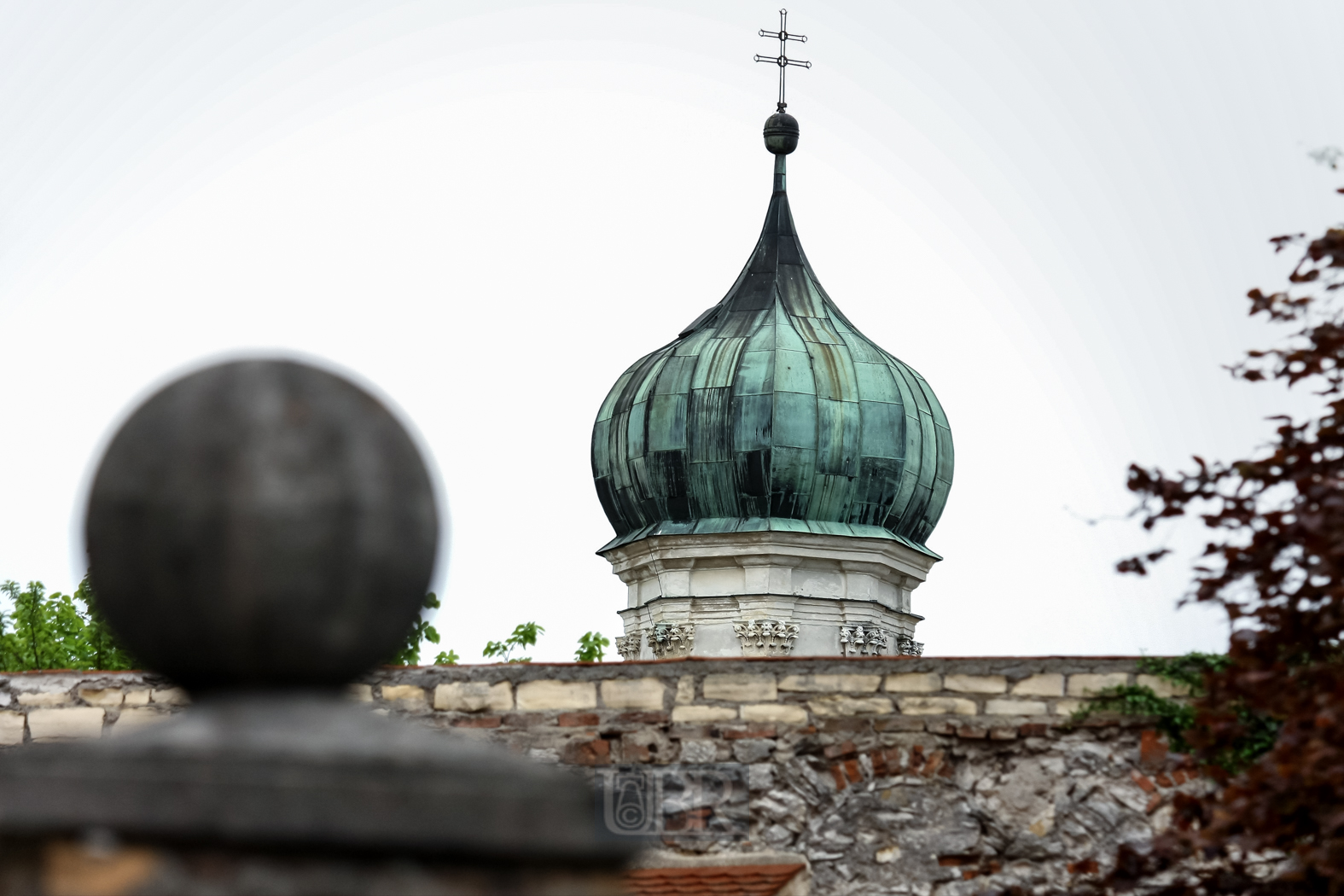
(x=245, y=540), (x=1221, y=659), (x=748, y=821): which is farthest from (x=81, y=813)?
(x=1221, y=659)

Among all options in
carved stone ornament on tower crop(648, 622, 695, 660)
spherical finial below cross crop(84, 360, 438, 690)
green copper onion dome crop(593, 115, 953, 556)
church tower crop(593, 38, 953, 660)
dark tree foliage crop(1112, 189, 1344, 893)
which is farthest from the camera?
green copper onion dome crop(593, 115, 953, 556)

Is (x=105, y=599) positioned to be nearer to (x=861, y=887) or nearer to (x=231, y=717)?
(x=231, y=717)

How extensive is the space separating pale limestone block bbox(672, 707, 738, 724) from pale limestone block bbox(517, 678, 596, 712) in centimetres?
39

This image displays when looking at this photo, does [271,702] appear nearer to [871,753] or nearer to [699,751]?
[699,751]

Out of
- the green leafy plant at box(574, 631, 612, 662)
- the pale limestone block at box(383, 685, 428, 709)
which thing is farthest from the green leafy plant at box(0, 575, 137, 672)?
the pale limestone block at box(383, 685, 428, 709)

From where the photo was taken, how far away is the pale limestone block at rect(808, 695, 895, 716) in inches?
342

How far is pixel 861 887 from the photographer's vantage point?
28.0 feet

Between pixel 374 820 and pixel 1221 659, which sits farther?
pixel 1221 659

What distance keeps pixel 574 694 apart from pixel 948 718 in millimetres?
1638

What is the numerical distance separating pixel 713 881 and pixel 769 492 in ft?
48.6

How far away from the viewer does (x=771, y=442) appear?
23.4 m

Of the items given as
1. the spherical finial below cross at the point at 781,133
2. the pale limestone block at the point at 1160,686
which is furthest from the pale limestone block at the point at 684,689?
the spherical finial below cross at the point at 781,133

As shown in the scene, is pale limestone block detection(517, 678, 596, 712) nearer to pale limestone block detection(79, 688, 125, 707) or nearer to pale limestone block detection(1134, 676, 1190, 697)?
pale limestone block detection(79, 688, 125, 707)

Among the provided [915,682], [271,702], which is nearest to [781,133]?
[915,682]
